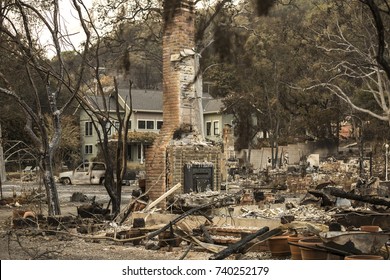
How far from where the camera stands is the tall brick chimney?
18.1m

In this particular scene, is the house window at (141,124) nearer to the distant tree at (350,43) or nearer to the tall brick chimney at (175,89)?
the distant tree at (350,43)

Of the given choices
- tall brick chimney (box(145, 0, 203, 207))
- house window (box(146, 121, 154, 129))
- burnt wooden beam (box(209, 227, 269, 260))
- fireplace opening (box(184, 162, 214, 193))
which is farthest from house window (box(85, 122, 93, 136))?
burnt wooden beam (box(209, 227, 269, 260))

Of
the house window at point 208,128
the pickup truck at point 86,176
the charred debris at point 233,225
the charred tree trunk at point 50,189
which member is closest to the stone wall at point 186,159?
the charred debris at point 233,225

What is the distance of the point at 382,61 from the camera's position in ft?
24.5

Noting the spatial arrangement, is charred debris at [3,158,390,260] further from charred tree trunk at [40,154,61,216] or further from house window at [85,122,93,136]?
house window at [85,122,93,136]

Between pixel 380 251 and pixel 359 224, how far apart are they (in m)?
2.65

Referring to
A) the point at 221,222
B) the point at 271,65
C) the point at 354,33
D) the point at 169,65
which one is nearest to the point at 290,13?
the point at 354,33

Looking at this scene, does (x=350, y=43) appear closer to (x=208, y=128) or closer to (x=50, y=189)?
(x=208, y=128)

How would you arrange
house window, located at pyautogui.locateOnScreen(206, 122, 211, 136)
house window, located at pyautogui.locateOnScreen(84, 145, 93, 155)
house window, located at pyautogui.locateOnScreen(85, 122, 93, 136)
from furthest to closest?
house window, located at pyautogui.locateOnScreen(85, 122, 93, 136)
house window, located at pyautogui.locateOnScreen(206, 122, 211, 136)
house window, located at pyautogui.locateOnScreen(84, 145, 93, 155)

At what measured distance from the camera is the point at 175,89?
1864 centimetres

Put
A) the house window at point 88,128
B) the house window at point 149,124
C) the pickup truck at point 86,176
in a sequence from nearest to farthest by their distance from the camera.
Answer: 1. the pickup truck at point 86,176
2. the house window at point 149,124
3. the house window at point 88,128

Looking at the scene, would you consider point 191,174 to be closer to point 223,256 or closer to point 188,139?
point 188,139

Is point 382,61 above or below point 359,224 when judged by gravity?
above

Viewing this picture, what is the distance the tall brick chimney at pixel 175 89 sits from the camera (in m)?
18.1
